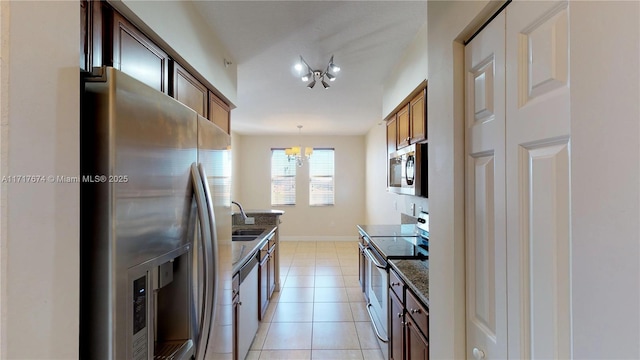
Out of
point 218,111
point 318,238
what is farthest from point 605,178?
point 318,238

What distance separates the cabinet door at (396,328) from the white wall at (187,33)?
2121mm

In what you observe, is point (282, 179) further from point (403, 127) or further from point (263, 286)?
point (403, 127)

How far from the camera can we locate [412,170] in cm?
235

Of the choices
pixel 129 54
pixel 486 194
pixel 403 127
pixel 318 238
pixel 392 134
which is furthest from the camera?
pixel 318 238

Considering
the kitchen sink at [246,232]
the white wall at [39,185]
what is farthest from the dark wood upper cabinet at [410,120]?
the white wall at [39,185]

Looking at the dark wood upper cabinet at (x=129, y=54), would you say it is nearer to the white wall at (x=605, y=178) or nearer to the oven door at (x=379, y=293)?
the white wall at (x=605, y=178)

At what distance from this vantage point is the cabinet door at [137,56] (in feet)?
3.94

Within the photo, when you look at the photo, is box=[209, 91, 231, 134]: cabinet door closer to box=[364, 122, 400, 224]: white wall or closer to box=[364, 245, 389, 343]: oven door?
box=[364, 245, 389, 343]: oven door

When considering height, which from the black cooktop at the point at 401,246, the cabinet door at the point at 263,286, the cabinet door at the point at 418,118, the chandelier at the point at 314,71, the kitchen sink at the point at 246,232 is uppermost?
the chandelier at the point at 314,71

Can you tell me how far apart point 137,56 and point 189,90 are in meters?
0.49

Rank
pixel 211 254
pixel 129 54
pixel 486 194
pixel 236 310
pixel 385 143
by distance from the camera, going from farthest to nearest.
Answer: pixel 385 143
pixel 236 310
pixel 129 54
pixel 211 254
pixel 486 194

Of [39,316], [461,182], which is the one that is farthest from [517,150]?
[39,316]

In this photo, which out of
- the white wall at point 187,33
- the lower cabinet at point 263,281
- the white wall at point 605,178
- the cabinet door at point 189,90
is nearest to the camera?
the white wall at point 605,178

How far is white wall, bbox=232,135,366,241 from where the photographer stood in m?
6.76
